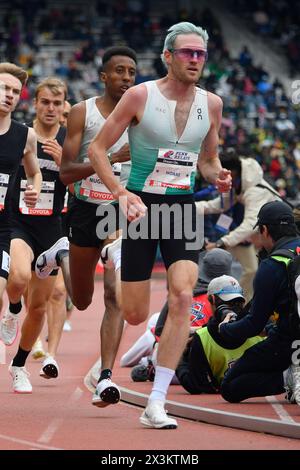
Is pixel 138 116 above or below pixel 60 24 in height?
below

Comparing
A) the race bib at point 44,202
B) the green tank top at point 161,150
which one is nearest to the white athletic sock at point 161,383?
the green tank top at point 161,150

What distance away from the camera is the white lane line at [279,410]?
8.24 metres

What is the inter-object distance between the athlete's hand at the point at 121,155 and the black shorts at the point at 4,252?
3.12 feet

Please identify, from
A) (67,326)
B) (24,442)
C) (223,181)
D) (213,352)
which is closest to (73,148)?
(223,181)

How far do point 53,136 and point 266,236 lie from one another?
2996 mm

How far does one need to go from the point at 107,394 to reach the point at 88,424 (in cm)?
24

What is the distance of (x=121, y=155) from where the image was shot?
889cm

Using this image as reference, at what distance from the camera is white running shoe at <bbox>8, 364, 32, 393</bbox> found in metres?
10.2

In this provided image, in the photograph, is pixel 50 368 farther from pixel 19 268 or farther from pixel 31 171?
pixel 31 171
